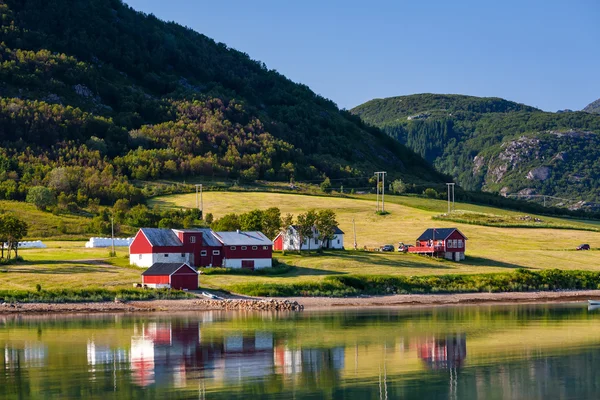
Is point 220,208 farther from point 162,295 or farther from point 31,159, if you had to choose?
point 162,295

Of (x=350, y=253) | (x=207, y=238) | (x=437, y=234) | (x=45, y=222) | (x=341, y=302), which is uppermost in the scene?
(x=45, y=222)

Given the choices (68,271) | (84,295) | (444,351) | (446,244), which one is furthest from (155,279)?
(446,244)

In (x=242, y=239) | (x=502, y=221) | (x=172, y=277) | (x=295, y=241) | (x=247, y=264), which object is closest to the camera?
(x=172, y=277)

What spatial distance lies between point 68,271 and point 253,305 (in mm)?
20517

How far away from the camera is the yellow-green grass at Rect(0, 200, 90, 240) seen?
12073 centimetres

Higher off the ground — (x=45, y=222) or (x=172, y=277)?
(x=45, y=222)

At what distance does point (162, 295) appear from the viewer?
269 feet

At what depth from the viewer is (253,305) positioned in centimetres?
7944

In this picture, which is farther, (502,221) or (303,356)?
(502,221)

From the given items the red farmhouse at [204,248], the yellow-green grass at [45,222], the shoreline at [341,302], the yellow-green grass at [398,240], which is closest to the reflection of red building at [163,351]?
the shoreline at [341,302]

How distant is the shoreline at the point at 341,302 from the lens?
76.7 metres

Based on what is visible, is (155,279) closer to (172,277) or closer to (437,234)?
(172,277)

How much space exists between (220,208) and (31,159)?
47237mm

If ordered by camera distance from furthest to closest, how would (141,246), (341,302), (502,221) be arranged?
(502,221)
(141,246)
(341,302)
